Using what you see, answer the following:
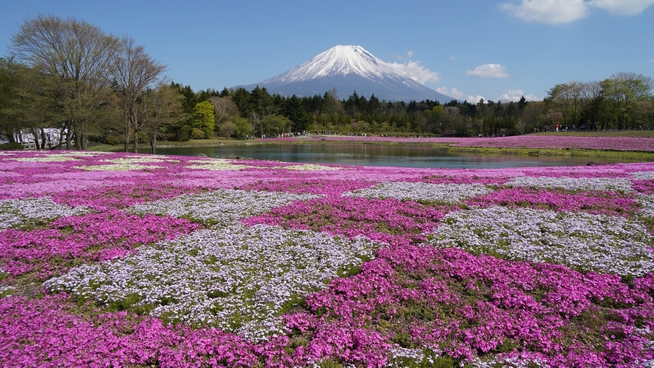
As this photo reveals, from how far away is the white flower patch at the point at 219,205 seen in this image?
13.3 meters

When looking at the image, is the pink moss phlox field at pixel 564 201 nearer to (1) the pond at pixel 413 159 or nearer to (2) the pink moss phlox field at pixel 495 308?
(2) the pink moss phlox field at pixel 495 308

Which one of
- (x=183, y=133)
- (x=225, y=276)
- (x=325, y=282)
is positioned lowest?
(x=325, y=282)

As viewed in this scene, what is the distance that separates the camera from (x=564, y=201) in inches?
611

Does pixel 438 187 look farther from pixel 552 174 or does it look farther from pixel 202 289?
pixel 202 289

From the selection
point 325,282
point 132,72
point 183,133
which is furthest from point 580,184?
point 183,133

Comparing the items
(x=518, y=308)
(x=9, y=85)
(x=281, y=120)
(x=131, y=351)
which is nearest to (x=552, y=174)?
(x=518, y=308)

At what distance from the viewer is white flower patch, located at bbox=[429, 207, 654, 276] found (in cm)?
912

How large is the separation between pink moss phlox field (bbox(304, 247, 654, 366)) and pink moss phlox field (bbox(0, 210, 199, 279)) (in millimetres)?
6376

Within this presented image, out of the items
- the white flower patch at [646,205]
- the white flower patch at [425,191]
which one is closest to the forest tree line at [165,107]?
the white flower patch at [425,191]

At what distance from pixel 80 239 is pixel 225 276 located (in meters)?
5.45

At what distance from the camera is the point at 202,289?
25.1 ft

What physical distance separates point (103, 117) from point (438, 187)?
5131cm

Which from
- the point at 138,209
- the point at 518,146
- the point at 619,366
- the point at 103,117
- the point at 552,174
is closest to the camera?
the point at 619,366

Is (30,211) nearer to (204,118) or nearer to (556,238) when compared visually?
(556,238)
